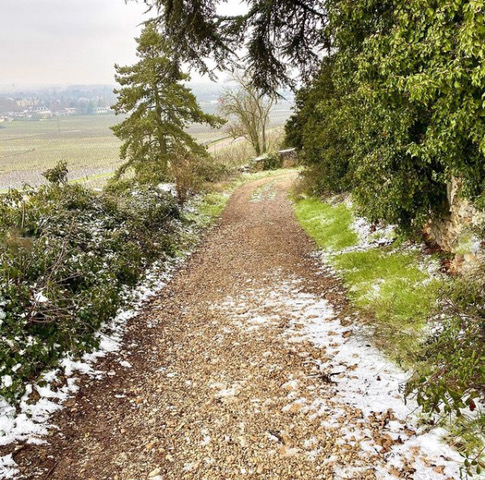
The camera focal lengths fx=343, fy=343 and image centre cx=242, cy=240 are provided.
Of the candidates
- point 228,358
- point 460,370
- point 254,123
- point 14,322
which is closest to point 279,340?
point 228,358

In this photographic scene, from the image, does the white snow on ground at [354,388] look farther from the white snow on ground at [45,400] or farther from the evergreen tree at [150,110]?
the evergreen tree at [150,110]

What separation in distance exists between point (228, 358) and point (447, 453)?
314cm

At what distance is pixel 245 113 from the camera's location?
37.2 metres

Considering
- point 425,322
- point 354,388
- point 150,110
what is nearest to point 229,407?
point 354,388

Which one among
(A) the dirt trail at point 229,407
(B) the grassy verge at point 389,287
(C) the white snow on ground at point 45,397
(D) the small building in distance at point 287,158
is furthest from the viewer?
(D) the small building in distance at point 287,158

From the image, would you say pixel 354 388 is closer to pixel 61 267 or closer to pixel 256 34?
pixel 61 267

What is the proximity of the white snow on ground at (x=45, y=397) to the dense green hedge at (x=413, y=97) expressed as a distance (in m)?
Result: 5.46

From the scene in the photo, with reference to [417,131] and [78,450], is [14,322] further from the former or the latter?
[417,131]

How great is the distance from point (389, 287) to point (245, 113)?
34.0 metres

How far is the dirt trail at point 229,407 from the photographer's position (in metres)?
3.58

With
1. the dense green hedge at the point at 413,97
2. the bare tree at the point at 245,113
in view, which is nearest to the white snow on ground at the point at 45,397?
the dense green hedge at the point at 413,97

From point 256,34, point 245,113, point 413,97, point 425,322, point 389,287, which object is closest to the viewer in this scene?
point 413,97

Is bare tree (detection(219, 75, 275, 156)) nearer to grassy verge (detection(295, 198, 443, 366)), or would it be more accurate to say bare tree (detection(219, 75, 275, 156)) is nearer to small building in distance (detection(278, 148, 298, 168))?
small building in distance (detection(278, 148, 298, 168))

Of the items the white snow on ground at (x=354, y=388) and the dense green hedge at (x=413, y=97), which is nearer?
the white snow on ground at (x=354, y=388)
